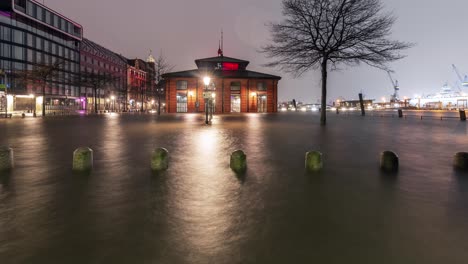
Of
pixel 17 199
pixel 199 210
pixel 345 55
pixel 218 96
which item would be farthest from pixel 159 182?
pixel 218 96

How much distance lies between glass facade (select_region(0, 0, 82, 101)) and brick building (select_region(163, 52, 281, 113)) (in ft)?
60.9

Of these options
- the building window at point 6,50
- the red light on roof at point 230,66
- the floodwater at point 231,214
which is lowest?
the floodwater at point 231,214

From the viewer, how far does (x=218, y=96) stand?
55156mm

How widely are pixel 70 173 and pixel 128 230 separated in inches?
171

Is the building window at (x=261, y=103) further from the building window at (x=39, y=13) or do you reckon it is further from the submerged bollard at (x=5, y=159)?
the submerged bollard at (x=5, y=159)

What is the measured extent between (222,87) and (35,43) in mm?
42430

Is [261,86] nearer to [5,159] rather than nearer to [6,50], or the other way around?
[6,50]

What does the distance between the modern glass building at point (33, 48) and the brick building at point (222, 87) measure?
19.3 metres

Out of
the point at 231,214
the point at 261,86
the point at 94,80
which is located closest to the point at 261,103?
the point at 261,86

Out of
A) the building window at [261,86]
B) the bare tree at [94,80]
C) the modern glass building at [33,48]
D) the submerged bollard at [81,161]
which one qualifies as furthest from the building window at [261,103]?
the submerged bollard at [81,161]

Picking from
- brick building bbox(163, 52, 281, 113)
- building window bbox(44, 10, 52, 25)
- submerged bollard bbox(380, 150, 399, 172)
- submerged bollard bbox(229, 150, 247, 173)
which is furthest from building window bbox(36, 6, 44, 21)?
submerged bollard bbox(380, 150, 399, 172)

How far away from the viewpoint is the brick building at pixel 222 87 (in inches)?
2109

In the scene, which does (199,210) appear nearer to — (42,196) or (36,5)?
(42,196)

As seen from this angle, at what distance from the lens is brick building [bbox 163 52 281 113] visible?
176ft
